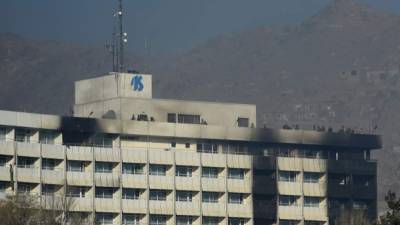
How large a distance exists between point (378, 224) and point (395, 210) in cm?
199

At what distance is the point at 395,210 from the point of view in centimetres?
16362

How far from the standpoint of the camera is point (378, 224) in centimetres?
16388
